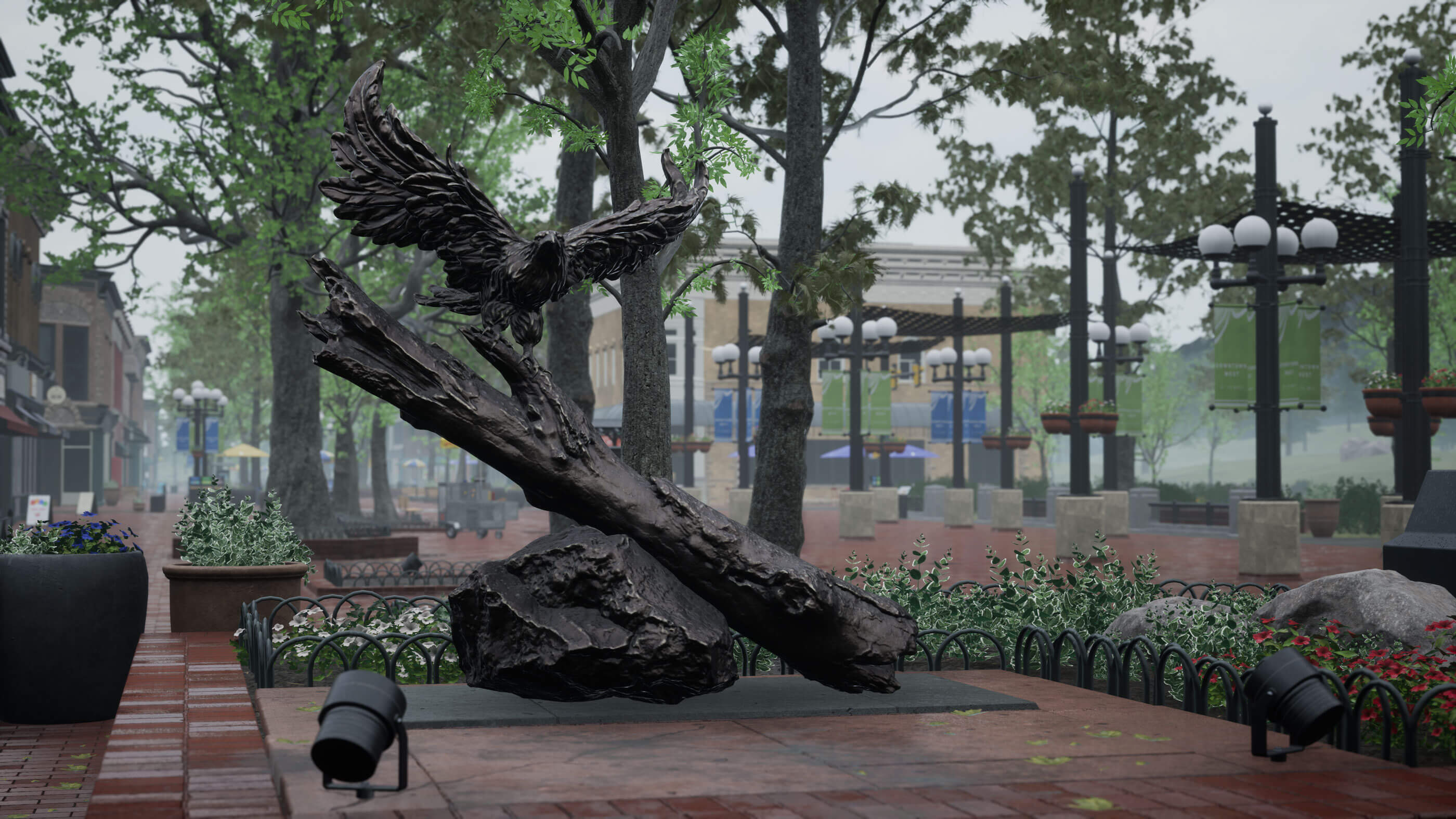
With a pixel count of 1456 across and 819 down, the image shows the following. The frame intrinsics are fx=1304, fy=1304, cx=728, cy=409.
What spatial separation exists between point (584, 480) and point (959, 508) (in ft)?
90.5

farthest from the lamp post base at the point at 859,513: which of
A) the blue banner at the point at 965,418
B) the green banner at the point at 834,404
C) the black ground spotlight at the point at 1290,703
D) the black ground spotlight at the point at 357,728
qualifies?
the black ground spotlight at the point at 357,728

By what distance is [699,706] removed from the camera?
22.6 ft

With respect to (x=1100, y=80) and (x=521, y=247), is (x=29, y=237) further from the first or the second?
(x=521, y=247)

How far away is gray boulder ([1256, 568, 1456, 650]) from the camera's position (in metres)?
7.88

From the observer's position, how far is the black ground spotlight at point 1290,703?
543 centimetres

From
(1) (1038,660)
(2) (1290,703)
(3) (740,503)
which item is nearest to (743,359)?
(3) (740,503)

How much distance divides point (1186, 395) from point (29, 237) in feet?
206

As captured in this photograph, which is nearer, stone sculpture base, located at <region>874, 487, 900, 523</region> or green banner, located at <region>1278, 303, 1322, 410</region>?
green banner, located at <region>1278, 303, 1322, 410</region>

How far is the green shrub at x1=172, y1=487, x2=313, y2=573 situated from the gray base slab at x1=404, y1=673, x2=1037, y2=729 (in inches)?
155

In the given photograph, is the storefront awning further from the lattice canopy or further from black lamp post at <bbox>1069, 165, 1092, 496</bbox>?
the lattice canopy

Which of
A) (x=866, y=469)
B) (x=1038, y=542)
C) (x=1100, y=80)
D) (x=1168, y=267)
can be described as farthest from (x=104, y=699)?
(x=866, y=469)

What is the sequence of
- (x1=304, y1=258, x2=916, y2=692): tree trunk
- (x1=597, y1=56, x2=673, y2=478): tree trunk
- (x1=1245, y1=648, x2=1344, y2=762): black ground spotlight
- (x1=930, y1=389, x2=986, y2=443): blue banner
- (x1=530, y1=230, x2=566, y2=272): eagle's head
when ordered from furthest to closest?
(x1=930, y1=389, x2=986, y2=443): blue banner, (x1=597, y1=56, x2=673, y2=478): tree trunk, (x1=530, y1=230, x2=566, y2=272): eagle's head, (x1=304, y1=258, x2=916, y2=692): tree trunk, (x1=1245, y1=648, x2=1344, y2=762): black ground spotlight

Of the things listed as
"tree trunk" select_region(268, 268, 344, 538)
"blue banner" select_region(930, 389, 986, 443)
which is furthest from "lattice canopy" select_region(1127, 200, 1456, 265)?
"blue banner" select_region(930, 389, 986, 443)

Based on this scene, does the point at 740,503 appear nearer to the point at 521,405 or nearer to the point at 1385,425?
the point at 1385,425
